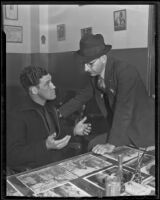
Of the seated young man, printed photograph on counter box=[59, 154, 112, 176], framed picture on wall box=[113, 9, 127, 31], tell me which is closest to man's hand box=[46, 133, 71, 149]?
the seated young man

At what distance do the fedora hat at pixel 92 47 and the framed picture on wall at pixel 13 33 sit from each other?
358 millimetres

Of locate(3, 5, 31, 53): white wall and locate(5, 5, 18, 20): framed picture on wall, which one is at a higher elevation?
locate(5, 5, 18, 20): framed picture on wall

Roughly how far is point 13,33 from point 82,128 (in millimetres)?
689

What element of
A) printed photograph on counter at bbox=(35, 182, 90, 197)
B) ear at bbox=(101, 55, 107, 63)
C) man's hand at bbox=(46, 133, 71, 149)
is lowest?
printed photograph on counter at bbox=(35, 182, 90, 197)

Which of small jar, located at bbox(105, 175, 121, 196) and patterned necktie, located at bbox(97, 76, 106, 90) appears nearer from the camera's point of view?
small jar, located at bbox(105, 175, 121, 196)

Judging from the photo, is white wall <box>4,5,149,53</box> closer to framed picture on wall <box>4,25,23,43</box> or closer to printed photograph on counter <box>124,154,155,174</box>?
framed picture on wall <box>4,25,23,43</box>

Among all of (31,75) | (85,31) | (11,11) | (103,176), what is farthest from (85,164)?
(11,11)

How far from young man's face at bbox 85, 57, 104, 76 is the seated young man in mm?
240

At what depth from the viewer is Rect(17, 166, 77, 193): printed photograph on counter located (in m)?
1.66

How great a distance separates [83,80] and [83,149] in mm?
416

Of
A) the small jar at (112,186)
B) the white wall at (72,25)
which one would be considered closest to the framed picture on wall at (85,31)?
the white wall at (72,25)

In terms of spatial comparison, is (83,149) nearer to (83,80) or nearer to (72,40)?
(83,80)

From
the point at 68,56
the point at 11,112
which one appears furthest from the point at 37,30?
the point at 11,112

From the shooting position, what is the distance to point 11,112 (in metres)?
1.68
